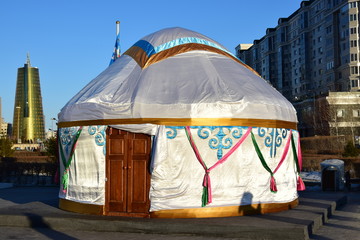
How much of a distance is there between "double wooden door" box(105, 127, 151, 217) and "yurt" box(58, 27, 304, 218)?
17 mm

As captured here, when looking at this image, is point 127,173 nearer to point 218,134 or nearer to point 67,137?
point 67,137

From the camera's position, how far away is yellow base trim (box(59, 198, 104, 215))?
8.39m

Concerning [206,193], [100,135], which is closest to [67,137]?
[100,135]

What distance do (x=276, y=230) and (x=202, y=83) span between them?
9.75 ft

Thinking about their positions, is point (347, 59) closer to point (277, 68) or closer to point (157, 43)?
point (277, 68)

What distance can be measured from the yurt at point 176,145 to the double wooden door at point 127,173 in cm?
2

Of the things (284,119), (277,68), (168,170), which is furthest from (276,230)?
(277,68)

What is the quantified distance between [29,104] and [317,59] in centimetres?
11944

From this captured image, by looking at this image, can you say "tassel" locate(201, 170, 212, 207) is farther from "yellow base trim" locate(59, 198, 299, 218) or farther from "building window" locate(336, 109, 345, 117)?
"building window" locate(336, 109, 345, 117)

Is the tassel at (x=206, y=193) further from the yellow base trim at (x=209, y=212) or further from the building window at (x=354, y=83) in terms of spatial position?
the building window at (x=354, y=83)

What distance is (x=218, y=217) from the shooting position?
26.3 ft

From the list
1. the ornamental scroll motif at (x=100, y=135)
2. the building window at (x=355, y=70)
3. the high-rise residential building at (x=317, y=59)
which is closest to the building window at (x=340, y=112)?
the high-rise residential building at (x=317, y=59)

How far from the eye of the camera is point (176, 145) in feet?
26.4

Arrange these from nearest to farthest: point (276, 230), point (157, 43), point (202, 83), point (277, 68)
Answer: point (276, 230)
point (202, 83)
point (157, 43)
point (277, 68)
